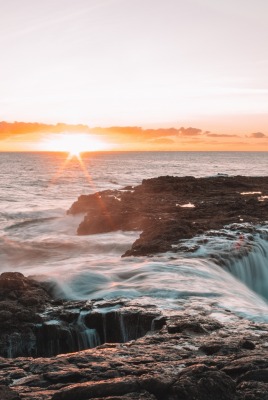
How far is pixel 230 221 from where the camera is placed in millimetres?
18109

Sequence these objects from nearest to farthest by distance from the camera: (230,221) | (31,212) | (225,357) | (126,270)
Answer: (225,357) < (126,270) < (230,221) < (31,212)

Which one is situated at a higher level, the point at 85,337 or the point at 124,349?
the point at 124,349

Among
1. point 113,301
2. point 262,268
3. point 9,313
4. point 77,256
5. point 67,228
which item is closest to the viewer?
point 9,313

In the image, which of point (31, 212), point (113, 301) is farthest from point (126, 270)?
point (31, 212)

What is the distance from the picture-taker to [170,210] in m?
20.9

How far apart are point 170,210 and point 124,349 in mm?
14133

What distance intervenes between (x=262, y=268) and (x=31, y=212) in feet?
67.0

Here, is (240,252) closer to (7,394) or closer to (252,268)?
(252,268)

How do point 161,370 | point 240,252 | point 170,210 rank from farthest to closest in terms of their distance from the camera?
1. point 170,210
2. point 240,252
3. point 161,370

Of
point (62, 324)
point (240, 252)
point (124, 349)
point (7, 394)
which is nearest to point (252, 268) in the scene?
point (240, 252)

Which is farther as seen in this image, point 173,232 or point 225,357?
point 173,232

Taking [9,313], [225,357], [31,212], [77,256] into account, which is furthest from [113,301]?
[31,212]

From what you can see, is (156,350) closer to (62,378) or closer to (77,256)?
(62,378)

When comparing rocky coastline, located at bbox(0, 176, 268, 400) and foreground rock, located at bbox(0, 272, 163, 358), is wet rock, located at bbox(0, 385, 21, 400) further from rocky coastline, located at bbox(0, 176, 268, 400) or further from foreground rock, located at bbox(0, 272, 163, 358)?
foreground rock, located at bbox(0, 272, 163, 358)
